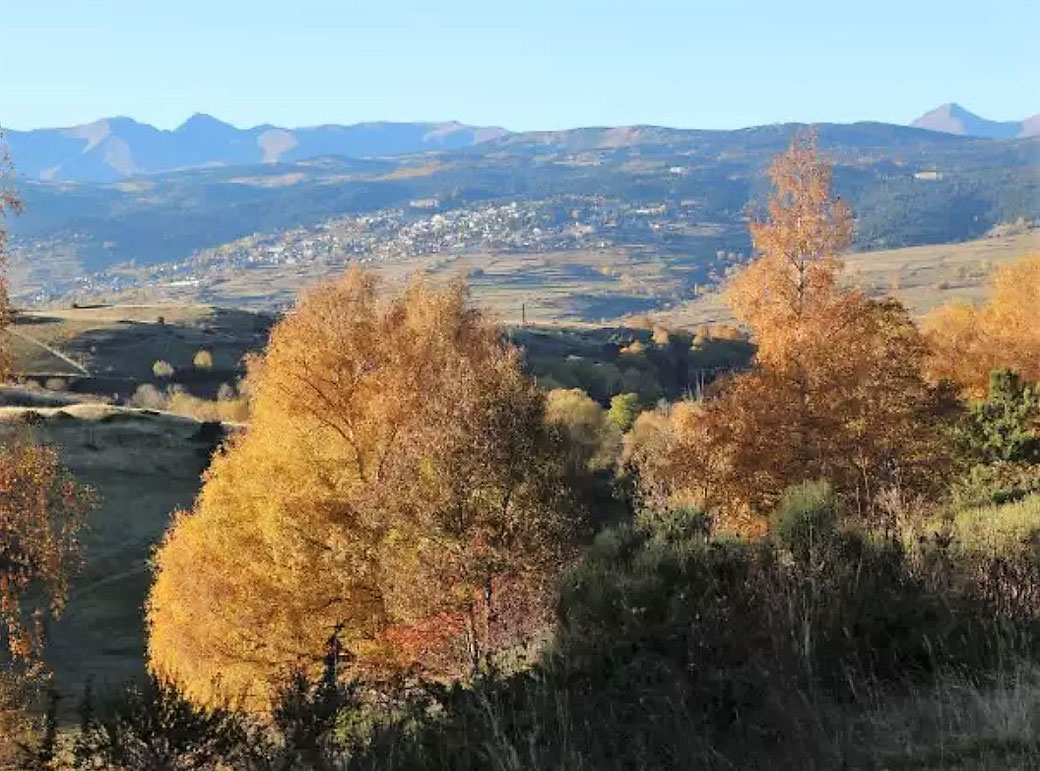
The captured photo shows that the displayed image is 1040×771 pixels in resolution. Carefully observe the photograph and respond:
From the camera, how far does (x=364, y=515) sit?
81.5ft

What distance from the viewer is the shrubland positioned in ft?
23.6

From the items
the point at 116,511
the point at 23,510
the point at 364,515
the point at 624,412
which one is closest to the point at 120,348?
the point at 624,412

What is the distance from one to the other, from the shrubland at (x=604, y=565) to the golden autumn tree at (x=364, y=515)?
0.29ft

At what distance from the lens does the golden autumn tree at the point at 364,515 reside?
76.0ft

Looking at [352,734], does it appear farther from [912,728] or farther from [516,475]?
[516,475]

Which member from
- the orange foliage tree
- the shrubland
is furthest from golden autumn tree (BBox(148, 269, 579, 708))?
the orange foliage tree

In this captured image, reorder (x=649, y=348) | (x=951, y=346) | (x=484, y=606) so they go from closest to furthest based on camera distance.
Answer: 1. (x=484, y=606)
2. (x=951, y=346)
3. (x=649, y=348)

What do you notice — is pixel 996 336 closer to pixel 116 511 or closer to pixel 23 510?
pixel 23 510

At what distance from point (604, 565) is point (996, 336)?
4378cm

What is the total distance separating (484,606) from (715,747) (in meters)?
16.6

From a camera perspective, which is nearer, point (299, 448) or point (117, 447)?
point (299, 448)

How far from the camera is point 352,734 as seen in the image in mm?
8141

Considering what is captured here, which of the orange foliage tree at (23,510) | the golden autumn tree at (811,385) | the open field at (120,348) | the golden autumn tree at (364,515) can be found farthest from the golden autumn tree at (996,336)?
the open field at (120,348)

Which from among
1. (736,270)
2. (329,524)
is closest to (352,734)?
(329,524)
